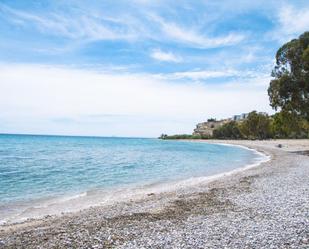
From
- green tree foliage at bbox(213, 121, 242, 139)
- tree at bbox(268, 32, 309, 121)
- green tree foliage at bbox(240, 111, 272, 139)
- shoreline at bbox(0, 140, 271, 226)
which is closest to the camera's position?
shoreline at bbox(0, 140, 271, 226)

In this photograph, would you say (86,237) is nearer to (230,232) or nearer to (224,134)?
(230,232)

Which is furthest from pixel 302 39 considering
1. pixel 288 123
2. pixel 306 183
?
pixel 306 183

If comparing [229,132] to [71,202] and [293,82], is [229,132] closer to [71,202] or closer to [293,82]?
[293,82]

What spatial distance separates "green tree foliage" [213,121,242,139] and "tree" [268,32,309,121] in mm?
115894

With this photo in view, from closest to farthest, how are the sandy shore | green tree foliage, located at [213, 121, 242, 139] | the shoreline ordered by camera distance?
the sandy shore → the shoreline → green tree foliage, located at [213, 121, 242, 139]

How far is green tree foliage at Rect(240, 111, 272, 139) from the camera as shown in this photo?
406 feet

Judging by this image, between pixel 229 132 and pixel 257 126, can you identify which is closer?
pixel 257 126

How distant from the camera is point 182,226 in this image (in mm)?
9234

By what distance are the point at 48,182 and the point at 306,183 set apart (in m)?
16.1

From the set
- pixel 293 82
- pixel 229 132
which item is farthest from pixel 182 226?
pixel 229 132

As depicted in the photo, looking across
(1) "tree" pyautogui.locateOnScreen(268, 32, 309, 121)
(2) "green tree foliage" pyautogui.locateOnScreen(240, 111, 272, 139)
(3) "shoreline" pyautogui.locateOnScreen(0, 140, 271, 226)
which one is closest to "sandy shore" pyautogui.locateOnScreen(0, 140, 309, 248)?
(3) "shoreline" pyautogui.locateOnScreen(0, 140, 271, 226)

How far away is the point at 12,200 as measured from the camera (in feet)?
52.3

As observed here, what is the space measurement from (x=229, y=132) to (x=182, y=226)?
526 ft

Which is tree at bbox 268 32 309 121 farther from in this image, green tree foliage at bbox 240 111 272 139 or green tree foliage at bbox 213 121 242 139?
green tree foliage at bbox 213 121 242 139
